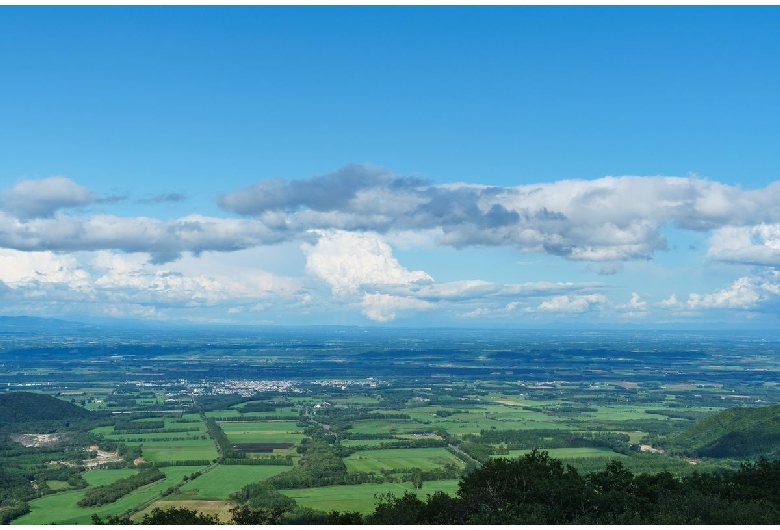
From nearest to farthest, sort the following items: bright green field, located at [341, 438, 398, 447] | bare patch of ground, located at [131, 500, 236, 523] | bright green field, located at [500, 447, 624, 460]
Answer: bare patch of ground, located at [131, 500, 236, 523] → bright green field, located at [500, 447, 624, 460] → bright green field, located at [341, 438, 398, 447]

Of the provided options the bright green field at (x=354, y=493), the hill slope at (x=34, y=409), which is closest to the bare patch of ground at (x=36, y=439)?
the hill slope at (x=34, y=409)

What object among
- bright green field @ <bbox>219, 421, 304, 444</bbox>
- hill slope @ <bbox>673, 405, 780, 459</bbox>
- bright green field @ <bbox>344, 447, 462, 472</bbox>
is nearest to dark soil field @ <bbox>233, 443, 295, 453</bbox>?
bright green field @ <bbox>219, 421, 304, 444</bbox>

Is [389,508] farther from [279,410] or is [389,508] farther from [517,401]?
[517,401]

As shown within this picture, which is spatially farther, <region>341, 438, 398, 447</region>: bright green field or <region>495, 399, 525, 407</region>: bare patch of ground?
<region>495, 399, 525, 407</region>: bare patch of ground

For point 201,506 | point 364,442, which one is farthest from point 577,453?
point 201,506

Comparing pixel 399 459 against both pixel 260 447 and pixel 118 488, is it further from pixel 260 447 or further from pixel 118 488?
pixel 118 488

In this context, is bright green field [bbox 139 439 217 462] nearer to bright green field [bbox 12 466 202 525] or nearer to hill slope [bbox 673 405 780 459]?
bright green field [bbox 12 466 202 525]
